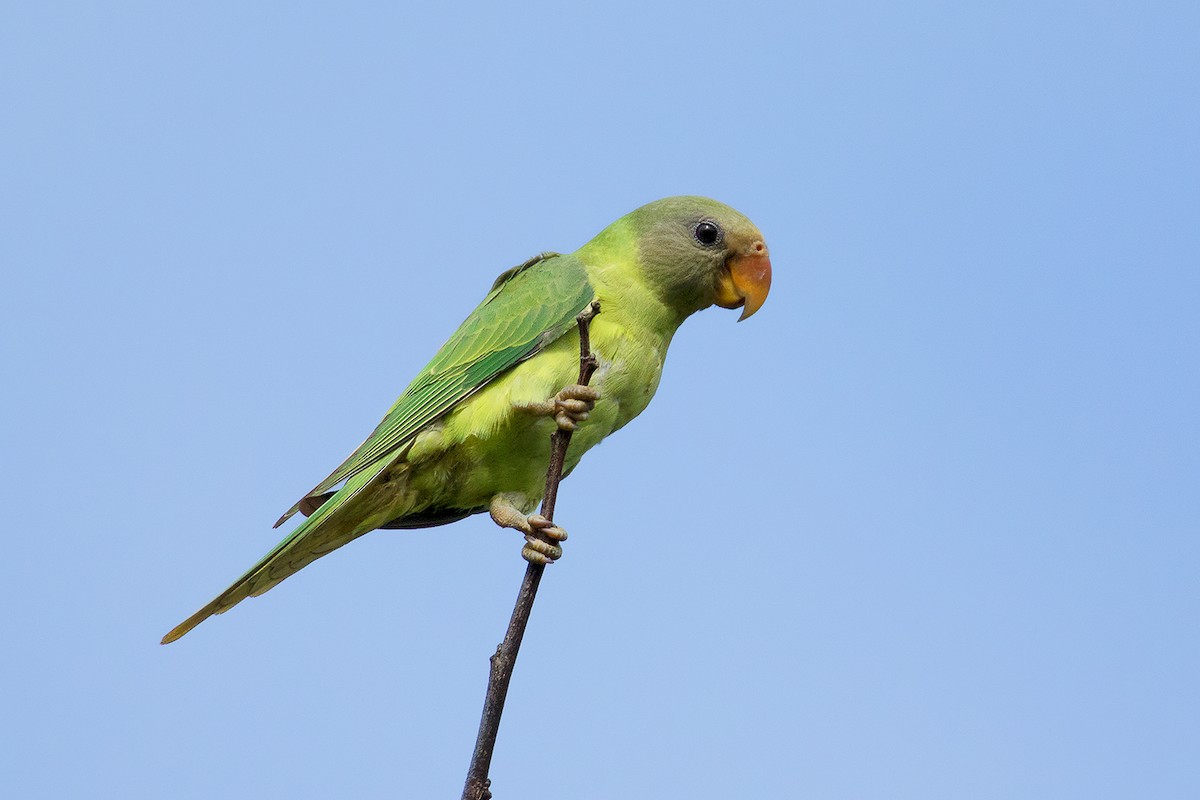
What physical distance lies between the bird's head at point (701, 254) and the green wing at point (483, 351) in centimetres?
45

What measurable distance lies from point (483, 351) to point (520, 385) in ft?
1.08

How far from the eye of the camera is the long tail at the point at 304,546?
4.68 meters

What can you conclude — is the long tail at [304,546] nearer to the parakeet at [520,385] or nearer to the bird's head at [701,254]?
the parakeet at [520,385]

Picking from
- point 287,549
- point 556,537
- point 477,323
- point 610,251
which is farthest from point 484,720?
point 610,251

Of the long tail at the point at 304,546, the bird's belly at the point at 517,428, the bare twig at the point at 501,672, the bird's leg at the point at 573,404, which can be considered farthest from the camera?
the bird's belly at the point at 517,428

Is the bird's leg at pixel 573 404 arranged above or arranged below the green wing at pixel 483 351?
below

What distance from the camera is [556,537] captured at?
453cm

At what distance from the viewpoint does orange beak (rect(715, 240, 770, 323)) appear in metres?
5.79

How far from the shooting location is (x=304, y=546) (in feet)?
16.5

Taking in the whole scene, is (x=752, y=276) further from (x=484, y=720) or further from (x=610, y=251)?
(x=484, y=720)

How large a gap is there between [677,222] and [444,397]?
1.56m

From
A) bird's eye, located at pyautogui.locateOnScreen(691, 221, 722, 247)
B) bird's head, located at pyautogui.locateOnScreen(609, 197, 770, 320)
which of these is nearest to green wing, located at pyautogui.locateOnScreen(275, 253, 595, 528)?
bird's head, located at pyautogui.locateOnScreen(609, 197, 770, 320)

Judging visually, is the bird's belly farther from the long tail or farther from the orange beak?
the orange beak

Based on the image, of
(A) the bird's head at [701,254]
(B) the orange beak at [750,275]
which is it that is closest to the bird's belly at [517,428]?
(A) the bird's head at [701,254]
